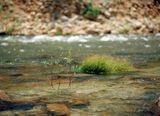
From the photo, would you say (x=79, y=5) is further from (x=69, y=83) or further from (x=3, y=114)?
(x=3, y=114)

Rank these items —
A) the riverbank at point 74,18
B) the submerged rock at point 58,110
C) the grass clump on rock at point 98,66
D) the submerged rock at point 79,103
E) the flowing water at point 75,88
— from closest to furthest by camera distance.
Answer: the submerged rock at point 58,110 → the flowing water at point 75,88 → the submerged rock at point 79,103 → the grass clump on rock at point 98,66 → the riverbank at point 74,18

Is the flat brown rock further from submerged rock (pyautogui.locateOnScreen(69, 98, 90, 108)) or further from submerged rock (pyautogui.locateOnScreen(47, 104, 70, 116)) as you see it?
submerged rock (pyautogui.locateOnScreen(47, 104, 70, 116))

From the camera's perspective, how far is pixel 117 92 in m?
9.42

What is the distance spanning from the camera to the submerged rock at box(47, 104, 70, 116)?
24.6 ft

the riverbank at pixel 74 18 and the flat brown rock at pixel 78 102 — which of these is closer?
the flat brown rock at pixel 78 102

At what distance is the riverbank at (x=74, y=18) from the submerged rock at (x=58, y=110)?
73.6ft

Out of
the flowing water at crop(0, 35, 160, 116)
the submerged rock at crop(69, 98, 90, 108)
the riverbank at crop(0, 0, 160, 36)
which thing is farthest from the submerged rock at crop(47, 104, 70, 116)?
the riverbank at crop(0, 0, 160, 36)

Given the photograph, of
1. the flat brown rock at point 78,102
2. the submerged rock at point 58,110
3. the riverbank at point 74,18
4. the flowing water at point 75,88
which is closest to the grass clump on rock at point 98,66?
the flowing water at point 75,88

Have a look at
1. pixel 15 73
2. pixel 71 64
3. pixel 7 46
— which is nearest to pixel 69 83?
pixel 15 73

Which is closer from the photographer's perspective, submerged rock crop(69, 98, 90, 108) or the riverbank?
submerged rock crop(69, 98, 90, 108)

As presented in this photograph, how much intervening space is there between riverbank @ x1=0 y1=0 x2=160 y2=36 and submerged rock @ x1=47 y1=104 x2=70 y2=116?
73.6 ft

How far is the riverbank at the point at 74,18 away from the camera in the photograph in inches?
1209

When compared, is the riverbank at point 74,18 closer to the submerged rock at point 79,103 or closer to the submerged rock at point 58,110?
the submerged rock at point 79,103

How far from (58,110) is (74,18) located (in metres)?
24.6
